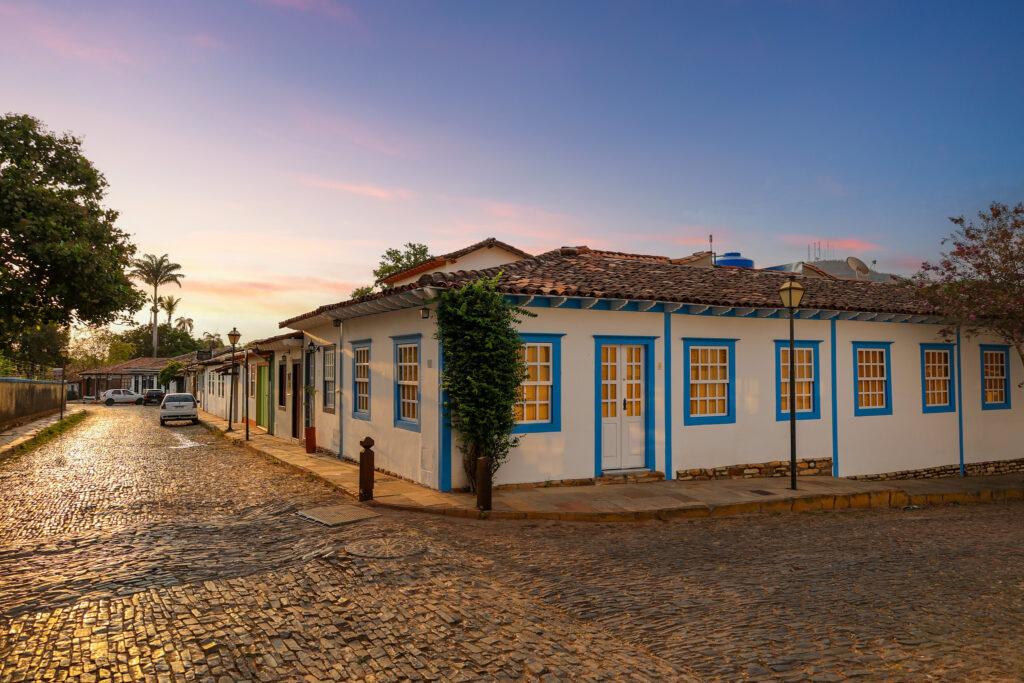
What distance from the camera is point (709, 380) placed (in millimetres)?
12469

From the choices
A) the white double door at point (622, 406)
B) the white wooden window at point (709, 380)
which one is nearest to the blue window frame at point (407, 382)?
the white double door at point (622, 406)

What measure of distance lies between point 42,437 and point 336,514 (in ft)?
59.9

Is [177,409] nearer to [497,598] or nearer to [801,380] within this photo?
[801,380]

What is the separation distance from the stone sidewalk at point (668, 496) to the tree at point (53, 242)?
24.2ft

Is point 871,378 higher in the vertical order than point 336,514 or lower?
higher

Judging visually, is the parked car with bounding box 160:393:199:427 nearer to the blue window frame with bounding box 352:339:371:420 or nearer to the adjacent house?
the adjacent house

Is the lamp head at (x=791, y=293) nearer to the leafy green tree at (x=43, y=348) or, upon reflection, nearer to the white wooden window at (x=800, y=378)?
the white wooden window at (x=800, y=378)

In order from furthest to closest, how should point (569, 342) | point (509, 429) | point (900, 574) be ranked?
point (569, 342) < point (509, 429) < point (900, 574)

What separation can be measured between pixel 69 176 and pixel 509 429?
1496 cm

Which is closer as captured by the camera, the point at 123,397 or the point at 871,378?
the point at 871,378

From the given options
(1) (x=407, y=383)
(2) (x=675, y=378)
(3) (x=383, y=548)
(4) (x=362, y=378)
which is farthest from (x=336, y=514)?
(2) (x=675, y=378)

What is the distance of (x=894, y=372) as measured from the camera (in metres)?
14.5

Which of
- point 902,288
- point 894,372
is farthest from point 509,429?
point 902,288

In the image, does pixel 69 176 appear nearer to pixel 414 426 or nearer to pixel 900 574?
pixel 414 426
